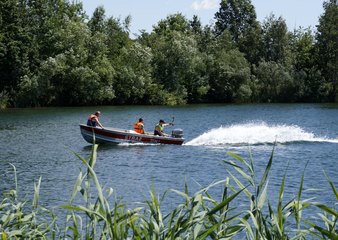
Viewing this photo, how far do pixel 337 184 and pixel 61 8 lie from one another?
62520 mm

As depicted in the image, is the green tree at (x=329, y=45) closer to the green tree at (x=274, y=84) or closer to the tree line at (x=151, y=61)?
the tree line at (x=151, y=61)

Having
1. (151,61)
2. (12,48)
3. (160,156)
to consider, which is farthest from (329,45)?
(160,156)

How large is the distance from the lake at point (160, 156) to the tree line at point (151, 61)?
1508 cm

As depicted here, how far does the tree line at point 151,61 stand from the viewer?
Result: 6925cm

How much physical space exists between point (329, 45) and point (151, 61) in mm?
25353

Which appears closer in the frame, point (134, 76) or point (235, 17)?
point (134, 76)

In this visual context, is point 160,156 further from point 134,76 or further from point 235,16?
point 235,16

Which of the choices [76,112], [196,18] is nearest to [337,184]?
[76,112]

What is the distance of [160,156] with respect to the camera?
97.0ft

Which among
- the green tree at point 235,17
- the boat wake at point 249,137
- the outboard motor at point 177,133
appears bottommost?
the boat wake at point 249,137

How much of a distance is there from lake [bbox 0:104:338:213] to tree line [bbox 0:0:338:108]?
15.1m

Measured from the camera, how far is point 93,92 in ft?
230

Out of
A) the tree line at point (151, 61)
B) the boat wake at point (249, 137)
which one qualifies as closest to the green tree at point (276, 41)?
the tree line at point (151, 61)

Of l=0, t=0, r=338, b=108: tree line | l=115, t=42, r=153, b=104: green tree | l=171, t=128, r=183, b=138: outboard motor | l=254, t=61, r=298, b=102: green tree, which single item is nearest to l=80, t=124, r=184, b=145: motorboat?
l=171, t=128, r=183, b=138: outboard motor
